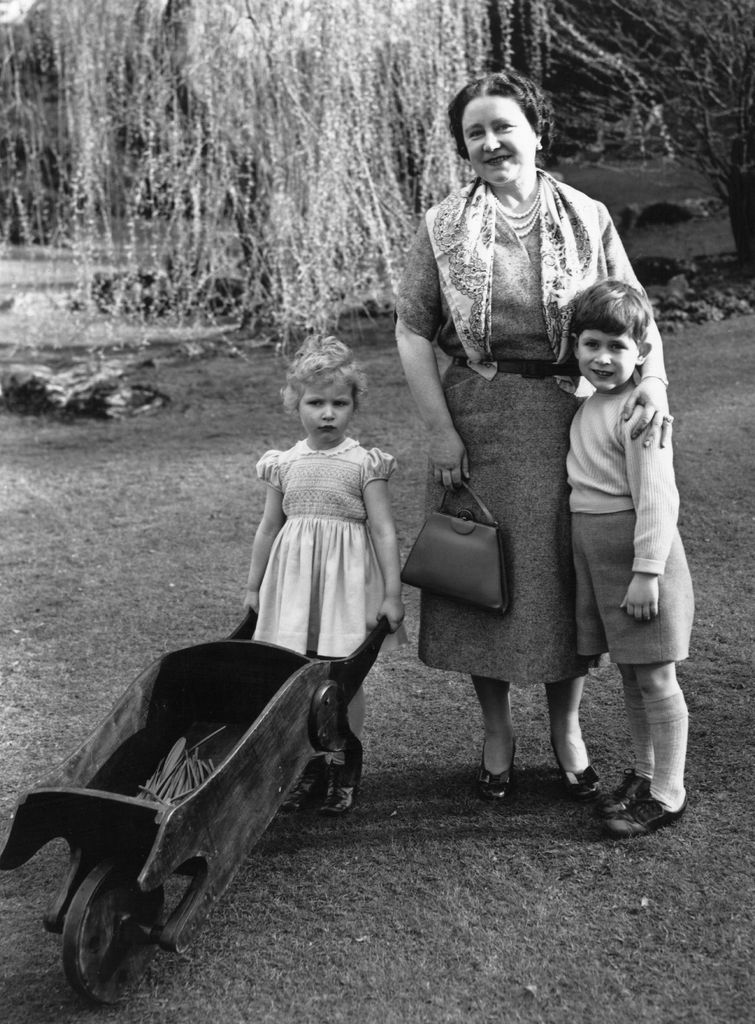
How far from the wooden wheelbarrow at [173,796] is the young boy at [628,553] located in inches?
21.2

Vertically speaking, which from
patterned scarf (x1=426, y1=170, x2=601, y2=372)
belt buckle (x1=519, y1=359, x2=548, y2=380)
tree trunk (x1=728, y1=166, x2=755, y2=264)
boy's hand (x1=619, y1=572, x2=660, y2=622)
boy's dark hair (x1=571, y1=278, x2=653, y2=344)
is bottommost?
boy's hand (x1=619, y1=572, x2=660, y2=622)

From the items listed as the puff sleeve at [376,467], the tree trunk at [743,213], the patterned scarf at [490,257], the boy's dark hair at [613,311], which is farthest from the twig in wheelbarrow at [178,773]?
the tree trunk at [743,213]

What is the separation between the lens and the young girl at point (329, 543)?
2.76 m

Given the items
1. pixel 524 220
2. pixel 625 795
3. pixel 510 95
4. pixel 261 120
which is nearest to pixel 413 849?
pixel 625 795

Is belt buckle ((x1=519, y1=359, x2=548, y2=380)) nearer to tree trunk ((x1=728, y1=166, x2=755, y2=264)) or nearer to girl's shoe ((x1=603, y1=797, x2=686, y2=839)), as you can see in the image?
girl's shoe ((x1=603, y1=797, x2=686, y2=839))

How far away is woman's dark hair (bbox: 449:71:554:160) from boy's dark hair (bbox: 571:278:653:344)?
42cm

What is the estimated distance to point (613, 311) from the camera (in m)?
2.41

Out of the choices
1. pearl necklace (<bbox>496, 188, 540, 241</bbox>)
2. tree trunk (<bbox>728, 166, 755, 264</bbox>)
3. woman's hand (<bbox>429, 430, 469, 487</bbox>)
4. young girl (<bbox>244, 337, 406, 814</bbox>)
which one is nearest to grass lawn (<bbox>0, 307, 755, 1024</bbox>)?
young girl (<bbox>244, 337, 406, 814</bbox>)

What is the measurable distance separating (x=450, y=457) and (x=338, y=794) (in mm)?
853

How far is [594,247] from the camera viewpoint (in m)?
2.61

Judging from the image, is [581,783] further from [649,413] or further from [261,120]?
[261,120]

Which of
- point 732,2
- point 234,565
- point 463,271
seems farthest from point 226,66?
point 463,271

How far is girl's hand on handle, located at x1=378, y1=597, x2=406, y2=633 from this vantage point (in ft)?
9.01

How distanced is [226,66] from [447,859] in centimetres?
527
